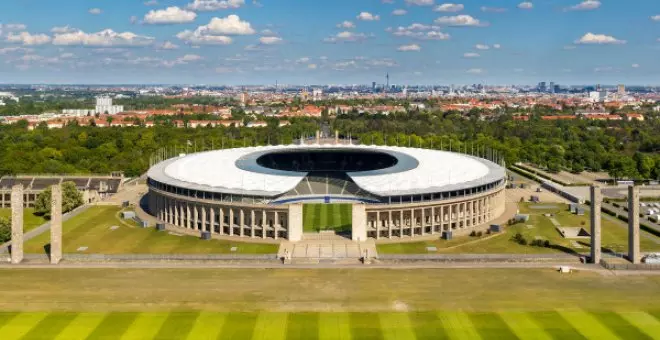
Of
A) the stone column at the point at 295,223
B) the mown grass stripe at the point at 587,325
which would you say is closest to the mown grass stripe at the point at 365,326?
the mown grass stripe at the point at 587,325

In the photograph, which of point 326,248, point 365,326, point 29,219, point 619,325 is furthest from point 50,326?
point 29,219

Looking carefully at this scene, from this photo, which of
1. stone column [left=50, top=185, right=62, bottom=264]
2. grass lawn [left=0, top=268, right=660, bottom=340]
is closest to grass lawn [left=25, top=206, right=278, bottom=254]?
stone column [left=50, top=185, right=62, bottom=264]

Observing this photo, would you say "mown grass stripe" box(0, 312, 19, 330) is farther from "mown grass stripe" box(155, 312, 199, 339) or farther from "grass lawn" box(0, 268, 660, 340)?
"mown grass stripe" box(155, 312, 199, 339)

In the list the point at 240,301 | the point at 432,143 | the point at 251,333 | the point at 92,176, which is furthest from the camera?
the point at 432,143

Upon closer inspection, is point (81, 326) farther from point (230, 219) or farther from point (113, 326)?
point (230, 219)

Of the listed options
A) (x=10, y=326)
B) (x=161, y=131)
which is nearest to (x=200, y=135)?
(x=161, y=131)

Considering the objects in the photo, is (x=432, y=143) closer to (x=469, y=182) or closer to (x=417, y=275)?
(x=469, y=182)

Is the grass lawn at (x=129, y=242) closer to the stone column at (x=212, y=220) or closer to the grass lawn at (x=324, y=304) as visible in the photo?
the stone column at (x=212, y=220)
